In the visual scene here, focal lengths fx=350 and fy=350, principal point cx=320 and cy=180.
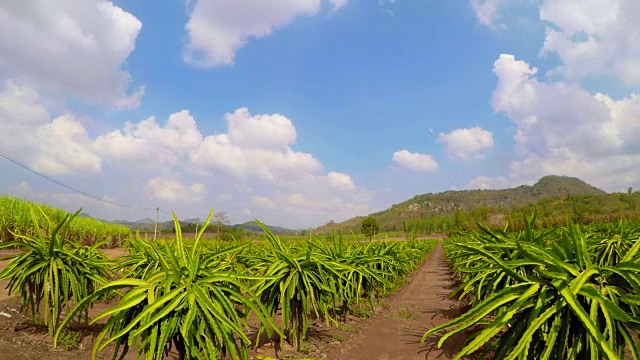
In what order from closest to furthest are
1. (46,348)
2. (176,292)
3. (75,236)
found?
(176,292), (46,348), (75,236)

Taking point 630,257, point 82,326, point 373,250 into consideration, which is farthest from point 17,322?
point 630,257

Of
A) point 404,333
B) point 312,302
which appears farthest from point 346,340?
point 312,302

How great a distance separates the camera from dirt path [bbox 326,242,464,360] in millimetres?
6520

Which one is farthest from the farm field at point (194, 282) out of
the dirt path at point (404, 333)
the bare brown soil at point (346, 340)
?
the dirt path at point (404, 333)

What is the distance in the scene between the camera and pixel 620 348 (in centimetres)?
262

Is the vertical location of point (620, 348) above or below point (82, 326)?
above

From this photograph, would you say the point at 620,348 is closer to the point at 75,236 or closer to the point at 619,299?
the point at 619,299

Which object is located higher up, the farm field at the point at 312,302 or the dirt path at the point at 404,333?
the farm field at the point at 312,302

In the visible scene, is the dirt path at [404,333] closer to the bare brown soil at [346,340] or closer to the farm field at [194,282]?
the bare brown soil at [346,340]

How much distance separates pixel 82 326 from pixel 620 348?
8873 mm

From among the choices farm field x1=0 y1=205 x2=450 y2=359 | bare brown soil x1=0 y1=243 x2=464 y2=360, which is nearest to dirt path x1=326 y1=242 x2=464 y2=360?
bare brown soil x1=0 y1=243 x2=464 y2=360

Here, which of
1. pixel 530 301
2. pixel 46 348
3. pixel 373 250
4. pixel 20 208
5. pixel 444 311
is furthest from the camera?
pixel 20 208

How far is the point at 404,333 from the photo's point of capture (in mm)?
7887

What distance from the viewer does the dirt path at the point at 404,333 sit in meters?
6.52
